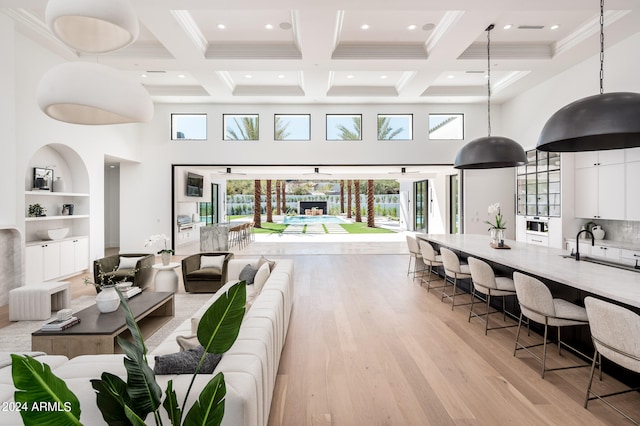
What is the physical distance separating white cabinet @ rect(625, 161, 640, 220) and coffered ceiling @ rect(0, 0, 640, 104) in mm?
2118

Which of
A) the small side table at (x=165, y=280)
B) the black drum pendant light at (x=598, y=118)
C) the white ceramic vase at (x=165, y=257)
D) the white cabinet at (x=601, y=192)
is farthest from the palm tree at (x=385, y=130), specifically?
the black drum pendant light at (x=598, y=118)

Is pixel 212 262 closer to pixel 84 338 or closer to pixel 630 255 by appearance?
pixel 84 338

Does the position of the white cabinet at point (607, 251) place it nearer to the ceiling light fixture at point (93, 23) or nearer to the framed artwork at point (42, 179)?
the ceiling light fixture at point (93, 23)

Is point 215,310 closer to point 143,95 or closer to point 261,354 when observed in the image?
point 261,354

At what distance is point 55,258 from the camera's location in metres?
6.48

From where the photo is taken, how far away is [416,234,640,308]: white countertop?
2586 millimetres

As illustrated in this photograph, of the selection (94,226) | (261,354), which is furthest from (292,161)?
(261,354)

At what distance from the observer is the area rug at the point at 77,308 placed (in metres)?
3.66

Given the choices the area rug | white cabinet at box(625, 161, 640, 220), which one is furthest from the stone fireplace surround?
white cabinet at box(625, 161, 640, 220)

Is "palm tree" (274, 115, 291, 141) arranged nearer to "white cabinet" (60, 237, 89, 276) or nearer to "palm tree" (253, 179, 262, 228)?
"white cabinet" (60, 237, 89, 276)

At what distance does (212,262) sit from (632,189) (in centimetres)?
Answer: 717

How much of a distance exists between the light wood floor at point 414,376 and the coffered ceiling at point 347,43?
4310mm

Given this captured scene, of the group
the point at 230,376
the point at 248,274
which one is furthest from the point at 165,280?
the point at 230,376

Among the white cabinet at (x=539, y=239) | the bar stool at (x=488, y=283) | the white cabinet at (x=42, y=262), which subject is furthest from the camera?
the white cabinet at (x=539, y=239)
